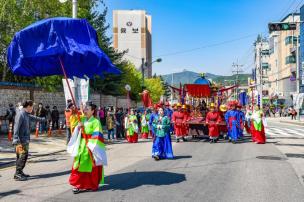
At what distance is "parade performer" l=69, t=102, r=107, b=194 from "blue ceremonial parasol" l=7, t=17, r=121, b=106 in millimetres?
1094

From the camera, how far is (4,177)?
955cm

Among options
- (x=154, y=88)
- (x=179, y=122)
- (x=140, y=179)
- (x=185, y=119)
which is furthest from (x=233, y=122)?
(x=154, y=88)

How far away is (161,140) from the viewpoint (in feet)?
39.7

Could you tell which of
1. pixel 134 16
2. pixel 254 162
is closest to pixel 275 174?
pixel 254 162

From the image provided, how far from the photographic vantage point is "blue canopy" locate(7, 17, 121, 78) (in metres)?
8.31

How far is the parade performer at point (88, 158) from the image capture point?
25.0 ft

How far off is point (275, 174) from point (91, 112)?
4.65 m

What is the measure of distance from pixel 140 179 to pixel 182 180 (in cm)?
93

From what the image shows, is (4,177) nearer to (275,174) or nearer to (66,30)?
(66,30)

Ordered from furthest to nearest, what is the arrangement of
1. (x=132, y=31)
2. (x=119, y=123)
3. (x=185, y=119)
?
(x=132, y=31) → (x=119, y=123) → (x=185, y=119)

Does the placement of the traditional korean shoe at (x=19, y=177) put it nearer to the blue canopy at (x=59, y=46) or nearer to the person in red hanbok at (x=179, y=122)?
the blue canopy at (x=59, y=46)

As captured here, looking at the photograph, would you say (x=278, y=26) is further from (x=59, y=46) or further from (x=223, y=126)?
(x=59, y=46)

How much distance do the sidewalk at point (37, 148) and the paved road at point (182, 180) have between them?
3.46ft

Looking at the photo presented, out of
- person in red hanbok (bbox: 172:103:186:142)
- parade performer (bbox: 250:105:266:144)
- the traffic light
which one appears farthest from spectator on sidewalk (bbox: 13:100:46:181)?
the traffic light
